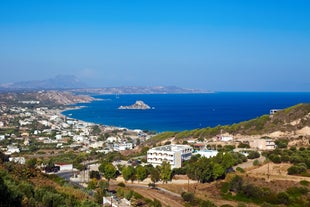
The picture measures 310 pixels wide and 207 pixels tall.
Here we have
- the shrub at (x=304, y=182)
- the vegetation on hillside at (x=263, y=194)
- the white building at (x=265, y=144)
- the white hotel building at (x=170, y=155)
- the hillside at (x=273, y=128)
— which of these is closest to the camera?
the vegetation on hillside at (x=263, y=194)

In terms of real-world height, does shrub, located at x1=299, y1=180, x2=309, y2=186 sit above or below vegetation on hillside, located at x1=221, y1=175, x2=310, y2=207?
above

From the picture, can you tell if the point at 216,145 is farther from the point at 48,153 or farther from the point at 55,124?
the point at 55,124

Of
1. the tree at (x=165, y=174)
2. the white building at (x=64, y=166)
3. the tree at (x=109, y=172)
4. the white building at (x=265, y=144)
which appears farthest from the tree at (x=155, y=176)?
the white building at (x=265, y=144)

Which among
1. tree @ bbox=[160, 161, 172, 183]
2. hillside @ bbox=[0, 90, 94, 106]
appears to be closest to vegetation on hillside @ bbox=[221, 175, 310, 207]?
tree @ bbox=[160, 161, 172, 183]

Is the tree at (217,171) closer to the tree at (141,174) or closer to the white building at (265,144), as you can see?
the tree at (141,174)

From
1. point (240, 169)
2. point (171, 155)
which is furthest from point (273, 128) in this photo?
point (240, 169)

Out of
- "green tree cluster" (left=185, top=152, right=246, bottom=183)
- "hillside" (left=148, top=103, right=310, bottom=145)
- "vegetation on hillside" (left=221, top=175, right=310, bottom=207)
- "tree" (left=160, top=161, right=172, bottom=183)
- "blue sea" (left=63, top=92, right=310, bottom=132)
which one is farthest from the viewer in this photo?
"blue sea" (left=63, top=92, right=310, bottom=132)

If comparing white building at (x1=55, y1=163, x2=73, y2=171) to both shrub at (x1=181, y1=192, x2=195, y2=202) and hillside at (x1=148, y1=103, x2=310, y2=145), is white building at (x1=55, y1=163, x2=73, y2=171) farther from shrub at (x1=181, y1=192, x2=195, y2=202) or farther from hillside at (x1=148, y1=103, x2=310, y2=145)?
hillside at (x1=148, y1=103, x2=310, y2=145)

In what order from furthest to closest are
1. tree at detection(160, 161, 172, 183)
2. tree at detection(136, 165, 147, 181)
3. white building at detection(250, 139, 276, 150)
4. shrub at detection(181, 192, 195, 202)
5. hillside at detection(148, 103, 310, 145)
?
hillside at detection(148, 103, 310, 145) < white building at detection(250, 139, 276, 150) < tree at detection(136, 165, 147, 181) < tree at detection(160, 161, 172, 183) < shrub at detection(181, 192, 195, 202)
